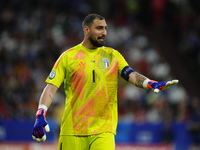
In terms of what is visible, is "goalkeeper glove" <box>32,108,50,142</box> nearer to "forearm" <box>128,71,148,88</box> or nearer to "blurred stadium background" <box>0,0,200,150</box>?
"forearm" <box>128,71,148,88</box>

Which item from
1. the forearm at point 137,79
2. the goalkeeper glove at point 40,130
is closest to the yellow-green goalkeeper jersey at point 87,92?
the forearm at point 137,79

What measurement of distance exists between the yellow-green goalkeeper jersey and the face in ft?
0.72

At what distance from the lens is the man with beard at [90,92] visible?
204 inches

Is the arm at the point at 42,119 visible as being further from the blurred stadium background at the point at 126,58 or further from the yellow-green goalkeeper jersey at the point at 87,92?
the blurred stadium background at the point at 126,58

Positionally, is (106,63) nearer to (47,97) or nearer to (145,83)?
(145,83)

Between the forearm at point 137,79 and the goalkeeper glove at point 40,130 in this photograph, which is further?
the forearm at point 137,79

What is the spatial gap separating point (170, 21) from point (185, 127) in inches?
261

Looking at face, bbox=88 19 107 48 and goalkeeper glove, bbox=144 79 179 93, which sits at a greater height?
face, bbox=88 19 107 48

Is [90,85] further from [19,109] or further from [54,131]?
[19,109]

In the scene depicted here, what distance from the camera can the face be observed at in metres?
5.42

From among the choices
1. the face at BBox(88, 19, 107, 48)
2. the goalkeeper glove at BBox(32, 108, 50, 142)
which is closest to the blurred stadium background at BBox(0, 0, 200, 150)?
the face at BBox(88, 19, 107, 48)

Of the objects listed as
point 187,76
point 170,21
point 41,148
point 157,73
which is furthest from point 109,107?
point 170,21

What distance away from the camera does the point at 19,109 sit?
42.6 feet

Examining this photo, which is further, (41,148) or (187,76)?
(187,76)
